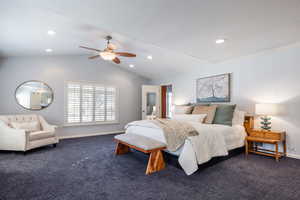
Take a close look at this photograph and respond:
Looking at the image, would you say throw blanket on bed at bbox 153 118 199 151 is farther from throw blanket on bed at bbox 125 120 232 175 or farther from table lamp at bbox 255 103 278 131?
table lamp at bbox 255 103 278 131

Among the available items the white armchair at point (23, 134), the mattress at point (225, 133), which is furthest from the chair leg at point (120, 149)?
the white armchair at point (23, 134)

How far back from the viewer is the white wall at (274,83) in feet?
11.3

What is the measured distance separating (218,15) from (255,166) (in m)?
2.76

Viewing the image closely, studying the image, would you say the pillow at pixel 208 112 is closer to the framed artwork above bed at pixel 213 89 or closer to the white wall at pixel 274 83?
the framed artwork above bed at pixel 213 89

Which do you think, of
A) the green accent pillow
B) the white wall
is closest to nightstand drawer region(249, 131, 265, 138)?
the white wall

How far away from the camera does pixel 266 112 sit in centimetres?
348

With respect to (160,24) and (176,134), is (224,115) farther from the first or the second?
(160,24)

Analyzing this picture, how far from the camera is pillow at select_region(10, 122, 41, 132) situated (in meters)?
4.12

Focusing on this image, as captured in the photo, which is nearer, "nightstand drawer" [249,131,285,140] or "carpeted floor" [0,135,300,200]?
"carpeted floor" [0,135,300,200]

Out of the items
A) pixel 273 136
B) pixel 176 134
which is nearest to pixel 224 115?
pixel 273 136

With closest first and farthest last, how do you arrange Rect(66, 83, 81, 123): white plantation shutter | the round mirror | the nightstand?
1. the nightstand
2. the round mirror
3. Rect(66, 83, 81, 123): white plantation shutter

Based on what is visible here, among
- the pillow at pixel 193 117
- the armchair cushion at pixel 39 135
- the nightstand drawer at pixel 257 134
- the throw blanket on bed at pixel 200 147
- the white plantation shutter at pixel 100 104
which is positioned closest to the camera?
the throw blanket on bed at pixel 200 147

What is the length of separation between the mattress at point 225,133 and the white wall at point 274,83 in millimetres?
798

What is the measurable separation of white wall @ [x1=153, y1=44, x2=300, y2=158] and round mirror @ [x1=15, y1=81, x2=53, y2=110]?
5.49 meters
